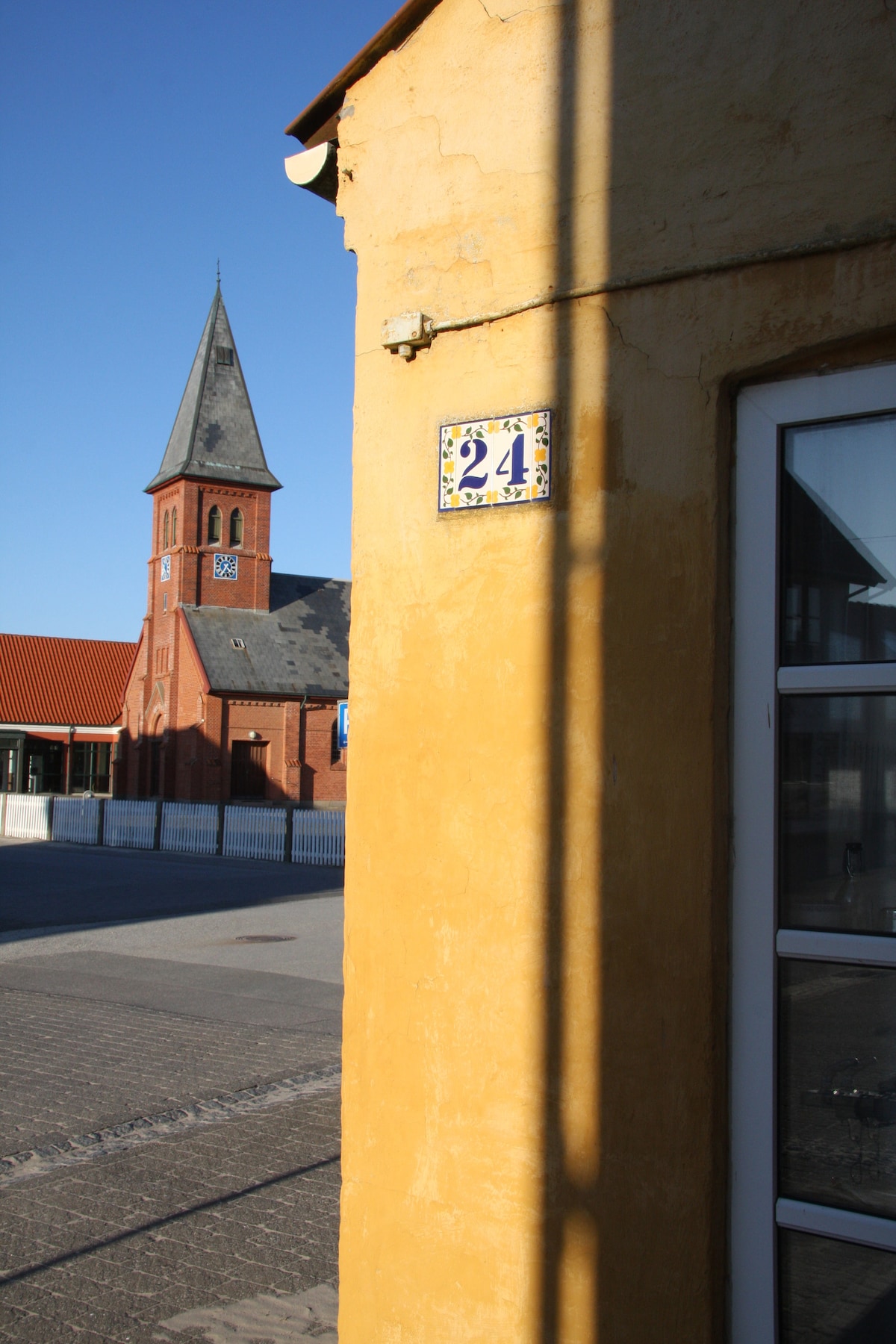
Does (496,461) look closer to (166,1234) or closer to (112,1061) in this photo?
(166,1234)

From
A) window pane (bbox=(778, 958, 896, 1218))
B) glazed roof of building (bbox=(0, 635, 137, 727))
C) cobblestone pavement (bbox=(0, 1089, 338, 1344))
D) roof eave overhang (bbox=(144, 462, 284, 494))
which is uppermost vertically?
roof eave overhang (bbox=(144, 462, 284, 494))

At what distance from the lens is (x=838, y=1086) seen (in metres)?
2.56

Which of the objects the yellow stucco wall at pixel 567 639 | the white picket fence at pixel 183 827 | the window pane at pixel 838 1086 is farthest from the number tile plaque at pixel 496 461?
the white picket fence at pixel 183 827

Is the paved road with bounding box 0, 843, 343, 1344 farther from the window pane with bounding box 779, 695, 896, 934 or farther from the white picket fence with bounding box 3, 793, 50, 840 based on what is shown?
the white picket fence with bounding box 3, 793, 50, 840

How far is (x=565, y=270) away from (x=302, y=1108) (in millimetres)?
5326

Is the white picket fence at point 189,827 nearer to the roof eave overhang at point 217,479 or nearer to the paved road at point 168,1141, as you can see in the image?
the paved road at point 168,1141

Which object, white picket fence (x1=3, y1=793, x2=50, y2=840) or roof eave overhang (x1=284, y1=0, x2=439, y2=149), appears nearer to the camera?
roof eave overhang (x1=284, y1=0, x2=439, y2=149)

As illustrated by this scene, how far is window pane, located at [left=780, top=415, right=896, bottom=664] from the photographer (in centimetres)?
258

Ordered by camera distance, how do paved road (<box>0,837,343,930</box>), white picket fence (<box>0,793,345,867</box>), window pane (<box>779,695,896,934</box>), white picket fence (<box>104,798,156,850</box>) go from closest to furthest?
1. window pane (<box>779,695,896,934</box>)
2. paved road (<box>0,837,343,930</box>)
3. white picket fence (<box>0,793,345,867</box>)
4. white picket fence (<box>104,798,156,850</box>)

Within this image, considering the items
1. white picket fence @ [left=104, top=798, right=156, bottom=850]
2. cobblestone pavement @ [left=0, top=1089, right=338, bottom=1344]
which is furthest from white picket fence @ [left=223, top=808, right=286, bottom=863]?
cobblestone pavement @ [left=0, top=1089, right=338, bottom=1344]

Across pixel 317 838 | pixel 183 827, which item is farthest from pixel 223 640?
pixel 317 838

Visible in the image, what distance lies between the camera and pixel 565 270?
3.01 metres

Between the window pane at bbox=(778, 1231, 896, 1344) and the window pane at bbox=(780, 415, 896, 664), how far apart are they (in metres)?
1.24

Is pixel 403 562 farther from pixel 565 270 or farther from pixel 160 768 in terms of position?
pixel 160 768
